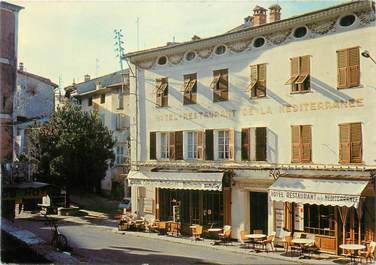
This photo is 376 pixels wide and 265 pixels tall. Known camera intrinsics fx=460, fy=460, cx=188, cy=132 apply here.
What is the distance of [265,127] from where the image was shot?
21.9 metres

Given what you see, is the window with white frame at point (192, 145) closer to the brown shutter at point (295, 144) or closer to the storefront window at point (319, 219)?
the brown shutter at point (295, 144)

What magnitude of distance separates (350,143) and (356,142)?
10.0 inches

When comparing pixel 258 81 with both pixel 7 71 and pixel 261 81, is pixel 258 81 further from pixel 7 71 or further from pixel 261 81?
pixel 7 71

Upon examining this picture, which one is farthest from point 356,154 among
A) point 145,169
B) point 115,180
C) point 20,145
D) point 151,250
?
point 20,145

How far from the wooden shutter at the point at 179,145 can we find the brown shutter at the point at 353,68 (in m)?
9.77

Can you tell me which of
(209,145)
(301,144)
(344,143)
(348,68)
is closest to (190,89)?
(209,145)

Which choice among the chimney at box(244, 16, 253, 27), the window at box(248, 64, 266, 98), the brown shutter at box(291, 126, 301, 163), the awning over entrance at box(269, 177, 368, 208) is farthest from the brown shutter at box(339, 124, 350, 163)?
the chimney at box(244, 16, 253, 27)

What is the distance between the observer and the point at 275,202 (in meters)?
21.3

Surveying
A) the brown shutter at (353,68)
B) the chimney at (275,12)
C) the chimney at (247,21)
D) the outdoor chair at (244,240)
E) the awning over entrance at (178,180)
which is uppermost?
the chimney at (247,21)

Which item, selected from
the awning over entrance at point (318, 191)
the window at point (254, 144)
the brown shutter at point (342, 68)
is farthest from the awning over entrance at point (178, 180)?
the brown shutter at point (342, 68)

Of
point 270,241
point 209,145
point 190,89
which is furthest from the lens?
point 190,89

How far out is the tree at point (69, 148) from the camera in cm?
3569

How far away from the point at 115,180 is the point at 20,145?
10576 mm

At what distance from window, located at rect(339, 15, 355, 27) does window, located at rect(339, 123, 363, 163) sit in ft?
13.7
